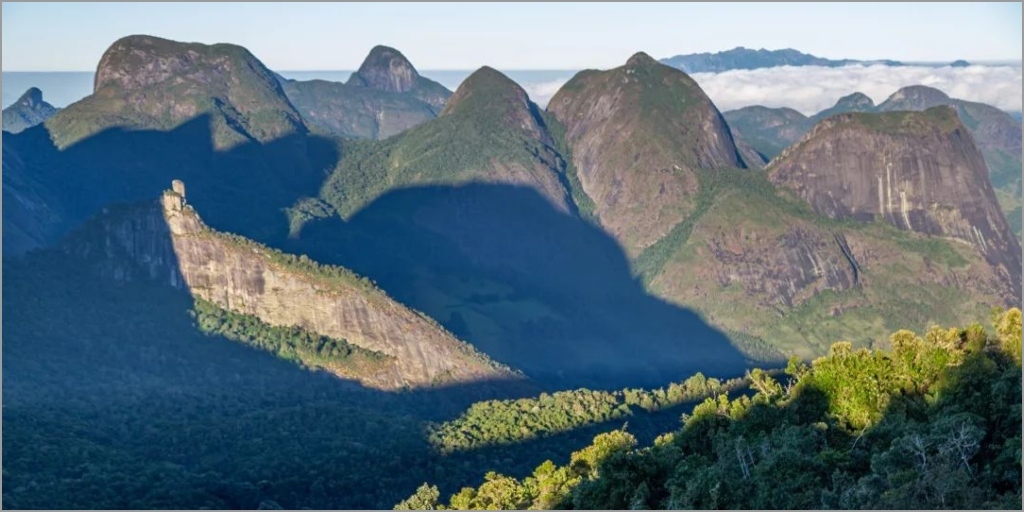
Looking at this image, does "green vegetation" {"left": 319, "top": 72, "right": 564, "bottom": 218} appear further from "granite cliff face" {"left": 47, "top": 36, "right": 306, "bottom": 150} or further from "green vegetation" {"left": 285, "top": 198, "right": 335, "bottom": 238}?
"granite cliff face" {"left": 47, "top": 36, "right": 306, "bottom": 150}

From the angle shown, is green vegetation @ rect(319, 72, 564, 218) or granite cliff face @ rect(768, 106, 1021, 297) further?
green vegetation @ rect(319, 72, 564, 218)

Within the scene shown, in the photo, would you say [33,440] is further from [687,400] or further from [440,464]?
[687,400]

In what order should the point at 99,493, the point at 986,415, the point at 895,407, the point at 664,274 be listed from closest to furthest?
the point at 986,415 < the point at 895,407 < the point at 99,493 < the point at 664,274

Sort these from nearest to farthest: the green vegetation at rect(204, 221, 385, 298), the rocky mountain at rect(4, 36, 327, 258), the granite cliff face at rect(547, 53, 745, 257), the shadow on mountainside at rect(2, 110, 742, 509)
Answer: the shadow on mountainside at rect(2, 110, 742, 509) → the green vegetation at rect(204, 221, 385, 298) → the rocky mountain at rect(4, 36, 327, 258) → the granite cliff face at rect(547, 53, 745, 257)

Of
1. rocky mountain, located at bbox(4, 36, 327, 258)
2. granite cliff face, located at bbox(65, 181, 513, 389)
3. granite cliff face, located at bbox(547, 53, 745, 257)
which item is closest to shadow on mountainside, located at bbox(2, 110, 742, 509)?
rocky mountain, located at bbox(4, 36, 327, 258)

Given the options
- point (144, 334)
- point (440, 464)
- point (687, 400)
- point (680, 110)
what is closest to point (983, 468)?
point (440, 464)

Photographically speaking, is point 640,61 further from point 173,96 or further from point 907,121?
point 173,96
